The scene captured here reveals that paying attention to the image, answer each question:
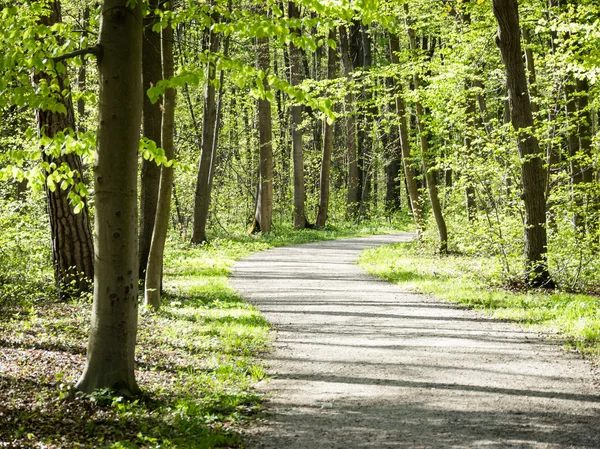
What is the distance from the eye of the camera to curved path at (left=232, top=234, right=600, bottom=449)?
5.38 m

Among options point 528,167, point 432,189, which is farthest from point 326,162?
point 528,167

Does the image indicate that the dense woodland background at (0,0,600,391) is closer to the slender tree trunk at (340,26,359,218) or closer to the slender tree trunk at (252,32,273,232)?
the slender tree trunk at (252,32,273,232)

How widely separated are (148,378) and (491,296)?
7239mm

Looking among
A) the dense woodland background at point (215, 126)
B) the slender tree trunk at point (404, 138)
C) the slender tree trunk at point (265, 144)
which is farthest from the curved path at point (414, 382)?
the slender tree trunk at point (265, 144)

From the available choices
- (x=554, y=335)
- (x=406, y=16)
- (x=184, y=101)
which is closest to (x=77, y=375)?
(x=554, y=335)

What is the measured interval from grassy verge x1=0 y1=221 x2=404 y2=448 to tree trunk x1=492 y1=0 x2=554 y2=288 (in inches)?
227

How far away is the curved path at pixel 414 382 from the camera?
17.7ft

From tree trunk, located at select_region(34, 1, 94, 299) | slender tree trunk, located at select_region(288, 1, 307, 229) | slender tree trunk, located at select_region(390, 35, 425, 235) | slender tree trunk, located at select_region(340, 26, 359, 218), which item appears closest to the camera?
tree trunk, located at select_region(34, 1, 94, 299)

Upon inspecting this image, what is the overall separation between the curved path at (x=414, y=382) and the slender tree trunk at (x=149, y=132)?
2.69 meters

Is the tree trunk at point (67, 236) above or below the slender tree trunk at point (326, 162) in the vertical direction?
below

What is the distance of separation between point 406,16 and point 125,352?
563 inches

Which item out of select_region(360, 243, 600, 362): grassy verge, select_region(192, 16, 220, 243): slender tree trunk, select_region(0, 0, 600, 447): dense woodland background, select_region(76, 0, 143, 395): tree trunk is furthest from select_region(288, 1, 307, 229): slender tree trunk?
select_region(76, 0, 143, 395): tree trunk

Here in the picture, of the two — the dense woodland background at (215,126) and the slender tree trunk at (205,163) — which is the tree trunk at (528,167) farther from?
the slender tree trunk at (205,163)

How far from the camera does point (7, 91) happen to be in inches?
229
